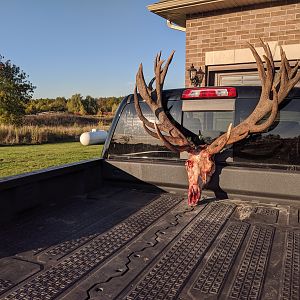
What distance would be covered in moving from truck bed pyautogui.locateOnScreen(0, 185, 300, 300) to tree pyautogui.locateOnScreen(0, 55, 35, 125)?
23435 mm

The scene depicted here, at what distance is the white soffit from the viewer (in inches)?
321

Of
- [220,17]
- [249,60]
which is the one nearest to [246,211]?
[249,60]

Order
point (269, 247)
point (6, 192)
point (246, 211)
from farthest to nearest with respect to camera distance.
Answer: point (246, 211) → point (6, 192) → point (269, 247)

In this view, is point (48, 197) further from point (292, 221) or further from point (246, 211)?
point (292, 221)

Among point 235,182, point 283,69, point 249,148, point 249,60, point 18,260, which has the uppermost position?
point 249,60

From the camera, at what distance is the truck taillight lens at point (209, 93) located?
362 centimetres

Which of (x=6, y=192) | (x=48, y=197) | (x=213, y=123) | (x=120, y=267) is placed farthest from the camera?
(x=213, y=123)

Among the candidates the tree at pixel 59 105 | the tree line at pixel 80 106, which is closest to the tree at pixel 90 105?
the tree line at pixel 80 106

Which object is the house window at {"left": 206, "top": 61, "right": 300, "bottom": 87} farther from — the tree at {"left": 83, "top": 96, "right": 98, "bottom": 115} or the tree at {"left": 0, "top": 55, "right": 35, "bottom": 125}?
the tree at {"left": 83, "top": 96, "right": 98, "bottom": 115}

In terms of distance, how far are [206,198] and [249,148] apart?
750 millimetres

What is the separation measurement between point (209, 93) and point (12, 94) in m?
25.1

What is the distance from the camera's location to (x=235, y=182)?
138 inches

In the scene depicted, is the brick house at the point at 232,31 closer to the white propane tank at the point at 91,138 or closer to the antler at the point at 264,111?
the antler at the point at 264,111

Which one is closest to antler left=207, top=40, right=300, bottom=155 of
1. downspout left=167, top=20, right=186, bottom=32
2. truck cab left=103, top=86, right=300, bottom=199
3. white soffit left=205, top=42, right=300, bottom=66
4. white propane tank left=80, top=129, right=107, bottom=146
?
truck cab left=103, top=86, right=300, bottom=199
